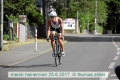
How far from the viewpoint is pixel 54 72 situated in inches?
415

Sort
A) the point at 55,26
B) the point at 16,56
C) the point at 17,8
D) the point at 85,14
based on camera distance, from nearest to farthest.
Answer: the point at 55,26, the point at 16,56, the point at 17,8, the point at 85,14

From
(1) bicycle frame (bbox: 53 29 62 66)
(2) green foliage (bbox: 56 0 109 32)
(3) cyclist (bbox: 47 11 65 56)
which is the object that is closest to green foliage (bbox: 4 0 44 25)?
(1) bicycle frame (bbox: 53 29 62 66)

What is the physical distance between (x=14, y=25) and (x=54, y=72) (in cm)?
1831

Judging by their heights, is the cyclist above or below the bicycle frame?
above

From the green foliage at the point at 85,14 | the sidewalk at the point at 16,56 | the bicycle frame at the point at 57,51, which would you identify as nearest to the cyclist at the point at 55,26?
the bicycle frame at the point at 57,51

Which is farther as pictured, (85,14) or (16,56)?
(85,14)

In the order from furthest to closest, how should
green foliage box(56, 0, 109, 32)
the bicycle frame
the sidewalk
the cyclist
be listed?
green foliage box(56, 0, 109, 32), the sidewalk, the bicycle frame, the cyclist

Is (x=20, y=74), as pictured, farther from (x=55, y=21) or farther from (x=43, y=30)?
(x=43, y=30)

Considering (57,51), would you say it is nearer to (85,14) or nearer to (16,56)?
(16,56)

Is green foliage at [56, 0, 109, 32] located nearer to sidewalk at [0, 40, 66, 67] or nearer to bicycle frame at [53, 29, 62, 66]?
sidewalk at [0, 40, 66, 67]

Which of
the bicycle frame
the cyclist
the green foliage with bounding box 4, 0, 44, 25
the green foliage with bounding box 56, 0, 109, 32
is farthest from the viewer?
the green foliage with bounding box 56, 0, 109, 32

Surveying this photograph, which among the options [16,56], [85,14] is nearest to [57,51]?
[16,56]

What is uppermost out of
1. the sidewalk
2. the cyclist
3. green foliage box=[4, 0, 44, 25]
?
green foliage box=[4, 0, 44, 25]

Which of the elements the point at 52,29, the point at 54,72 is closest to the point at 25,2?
the point at 52,29
